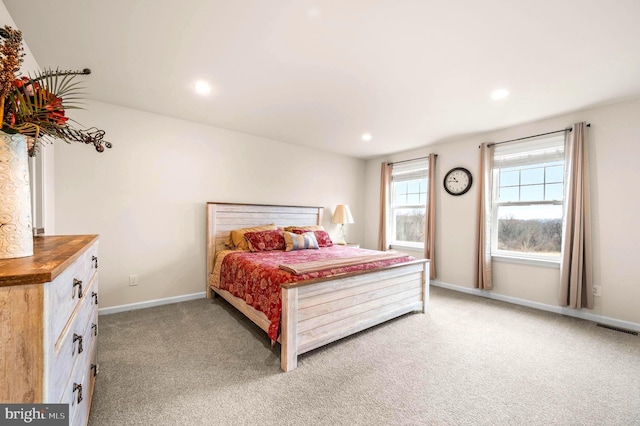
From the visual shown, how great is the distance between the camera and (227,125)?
3627 mm

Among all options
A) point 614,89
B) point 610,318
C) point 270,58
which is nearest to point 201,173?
point 270,58

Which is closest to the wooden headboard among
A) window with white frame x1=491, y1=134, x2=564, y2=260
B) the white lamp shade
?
the white lamp shade

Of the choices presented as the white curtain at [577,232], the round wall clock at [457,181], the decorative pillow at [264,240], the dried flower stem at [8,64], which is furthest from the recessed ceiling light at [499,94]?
the dried flower stem at [8,64]

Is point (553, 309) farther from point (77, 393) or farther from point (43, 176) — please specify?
point (43, 176)

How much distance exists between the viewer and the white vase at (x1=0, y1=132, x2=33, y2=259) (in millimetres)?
917

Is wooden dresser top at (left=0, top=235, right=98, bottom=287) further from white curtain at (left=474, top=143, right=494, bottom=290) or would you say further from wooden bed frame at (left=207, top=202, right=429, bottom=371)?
white curtain at (left=474, top=143, right=494, bottom=290)

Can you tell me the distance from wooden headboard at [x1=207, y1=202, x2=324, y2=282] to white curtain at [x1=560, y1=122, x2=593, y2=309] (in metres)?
3.48

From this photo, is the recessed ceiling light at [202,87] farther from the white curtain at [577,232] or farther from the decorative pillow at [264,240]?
the white curtain at [577,232]

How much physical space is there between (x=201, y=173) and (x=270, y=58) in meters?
2.04

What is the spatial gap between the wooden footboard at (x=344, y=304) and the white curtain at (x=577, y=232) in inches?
62.6

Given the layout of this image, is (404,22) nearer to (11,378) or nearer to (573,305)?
(11,378)

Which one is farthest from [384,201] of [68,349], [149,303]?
[68,349]

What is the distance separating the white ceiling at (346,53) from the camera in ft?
5.29

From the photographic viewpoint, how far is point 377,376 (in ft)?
6.33
